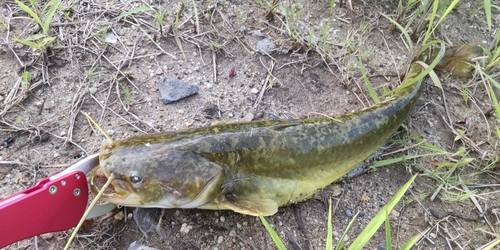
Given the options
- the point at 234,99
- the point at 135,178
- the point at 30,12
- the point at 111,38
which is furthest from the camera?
the point at 111,38

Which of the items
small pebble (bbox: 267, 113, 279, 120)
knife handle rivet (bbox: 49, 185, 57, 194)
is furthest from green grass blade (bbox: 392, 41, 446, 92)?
knife handle rivet (bbox: 49, 185, 57, 194)

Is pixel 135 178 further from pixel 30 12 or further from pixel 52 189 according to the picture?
pixel 30 12

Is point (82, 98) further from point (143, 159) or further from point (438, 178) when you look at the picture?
point (438, 178)

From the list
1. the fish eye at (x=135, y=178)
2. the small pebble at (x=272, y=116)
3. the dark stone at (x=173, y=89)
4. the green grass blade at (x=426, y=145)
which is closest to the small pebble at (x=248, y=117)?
the small pebble at (x=272, y=116)

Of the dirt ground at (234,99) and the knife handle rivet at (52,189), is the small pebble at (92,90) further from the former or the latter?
the knife handle rivet at (52,189)

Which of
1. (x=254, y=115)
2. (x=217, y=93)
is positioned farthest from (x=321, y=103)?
(x=217, y=93)

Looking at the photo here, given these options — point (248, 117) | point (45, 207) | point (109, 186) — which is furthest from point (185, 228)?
point (248, 117)
